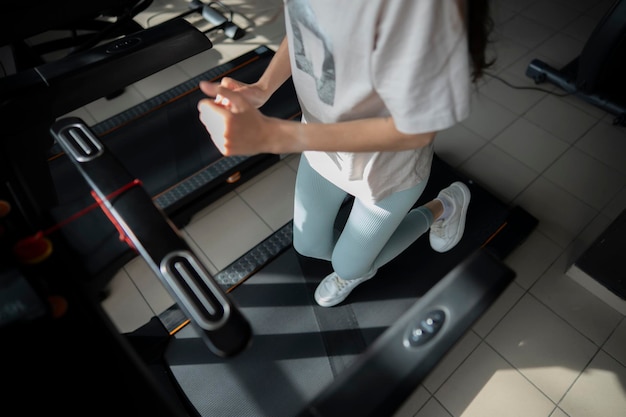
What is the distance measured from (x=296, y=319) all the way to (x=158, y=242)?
1002 mm

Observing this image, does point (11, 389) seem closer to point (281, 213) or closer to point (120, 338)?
point (120, 338)

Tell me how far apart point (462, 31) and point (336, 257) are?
0.94 meters

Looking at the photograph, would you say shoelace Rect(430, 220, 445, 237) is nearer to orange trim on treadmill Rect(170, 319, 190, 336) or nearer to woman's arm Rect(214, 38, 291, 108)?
woman's arm Rect(214, 38, 291, 108)

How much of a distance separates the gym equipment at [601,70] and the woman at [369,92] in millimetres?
1814

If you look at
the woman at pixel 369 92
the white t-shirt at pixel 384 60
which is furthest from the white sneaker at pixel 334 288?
the white t-shirt at pixel 384 60

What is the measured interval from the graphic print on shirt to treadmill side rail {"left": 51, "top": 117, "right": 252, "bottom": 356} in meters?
0.45

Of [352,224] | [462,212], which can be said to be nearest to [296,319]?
[352,224]

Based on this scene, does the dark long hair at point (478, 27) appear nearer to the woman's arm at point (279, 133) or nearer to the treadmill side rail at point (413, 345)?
the woman's arm at point (279, 133)

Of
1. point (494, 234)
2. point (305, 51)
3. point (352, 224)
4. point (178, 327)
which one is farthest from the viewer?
point (494, 234)

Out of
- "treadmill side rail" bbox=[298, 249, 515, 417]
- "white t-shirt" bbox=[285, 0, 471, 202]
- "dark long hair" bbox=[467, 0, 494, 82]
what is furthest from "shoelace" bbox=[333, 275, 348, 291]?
"dark long hair" bbox=[467, 0, 494, 82]

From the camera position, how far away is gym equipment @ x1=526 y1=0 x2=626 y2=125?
7.45ft

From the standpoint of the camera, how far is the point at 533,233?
2.15 metres

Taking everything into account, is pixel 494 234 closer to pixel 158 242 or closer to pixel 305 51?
pixel 305 51

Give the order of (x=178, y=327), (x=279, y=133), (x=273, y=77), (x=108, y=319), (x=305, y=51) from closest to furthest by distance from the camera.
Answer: (x=108, y=319)
(x=279, y=133)
(x=305, y=51)
(x=273, y=77)
(x=178, y=327)
